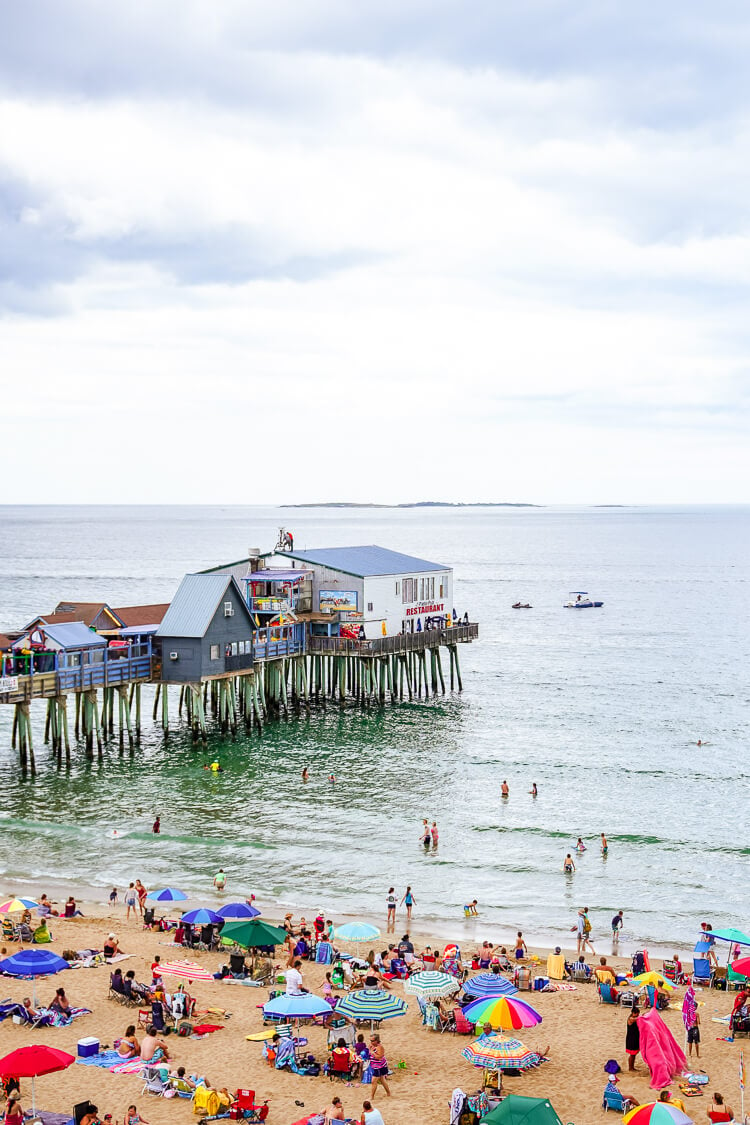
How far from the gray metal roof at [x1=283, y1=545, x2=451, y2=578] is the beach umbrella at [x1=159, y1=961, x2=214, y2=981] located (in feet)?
130

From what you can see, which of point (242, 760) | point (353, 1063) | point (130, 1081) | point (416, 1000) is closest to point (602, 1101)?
point (353, 1063)

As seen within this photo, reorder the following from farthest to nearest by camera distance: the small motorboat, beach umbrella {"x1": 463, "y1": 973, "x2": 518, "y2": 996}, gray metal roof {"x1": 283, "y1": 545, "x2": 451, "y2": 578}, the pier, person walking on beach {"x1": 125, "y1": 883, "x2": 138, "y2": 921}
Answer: the small motorboat → gray metal roof {"x1": 283, "y1": 545, "x2": 451, "y2": 578} → the pier → person walking on beach {"x1": 125, "y1": 883, "x2": 138, "y2": 921} → beach umbrella {"x1": 463, "y1": 973, "x2": 518, "y2": 996}

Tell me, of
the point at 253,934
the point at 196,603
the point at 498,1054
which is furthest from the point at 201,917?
the point at 196,603

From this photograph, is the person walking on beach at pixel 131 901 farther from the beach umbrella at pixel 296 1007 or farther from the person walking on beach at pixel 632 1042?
the person walking on beach at pixel 632 1042

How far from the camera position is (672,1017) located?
27.7m

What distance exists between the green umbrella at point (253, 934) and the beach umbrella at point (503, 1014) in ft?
21.4

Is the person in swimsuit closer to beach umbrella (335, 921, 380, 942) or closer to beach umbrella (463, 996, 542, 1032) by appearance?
beach umbrella (463, 996, 542, 1032)

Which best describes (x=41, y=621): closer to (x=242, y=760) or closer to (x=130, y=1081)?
(x=242, y=760)

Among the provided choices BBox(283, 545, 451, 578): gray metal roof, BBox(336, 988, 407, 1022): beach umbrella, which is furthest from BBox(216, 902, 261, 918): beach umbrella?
BBox(283, 545, 451, 578): gray metal roof

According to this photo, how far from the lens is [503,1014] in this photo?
23750 millimetres

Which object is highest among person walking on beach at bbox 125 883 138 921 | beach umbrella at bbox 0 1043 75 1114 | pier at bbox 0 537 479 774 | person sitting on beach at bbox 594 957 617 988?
pier at bbox 0 537 479 774

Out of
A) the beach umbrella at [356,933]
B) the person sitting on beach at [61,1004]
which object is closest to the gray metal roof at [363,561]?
the beach umbrella at [356,933]

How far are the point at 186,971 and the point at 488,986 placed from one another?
7225 mm

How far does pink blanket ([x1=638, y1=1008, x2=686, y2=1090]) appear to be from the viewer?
23.1 meters
